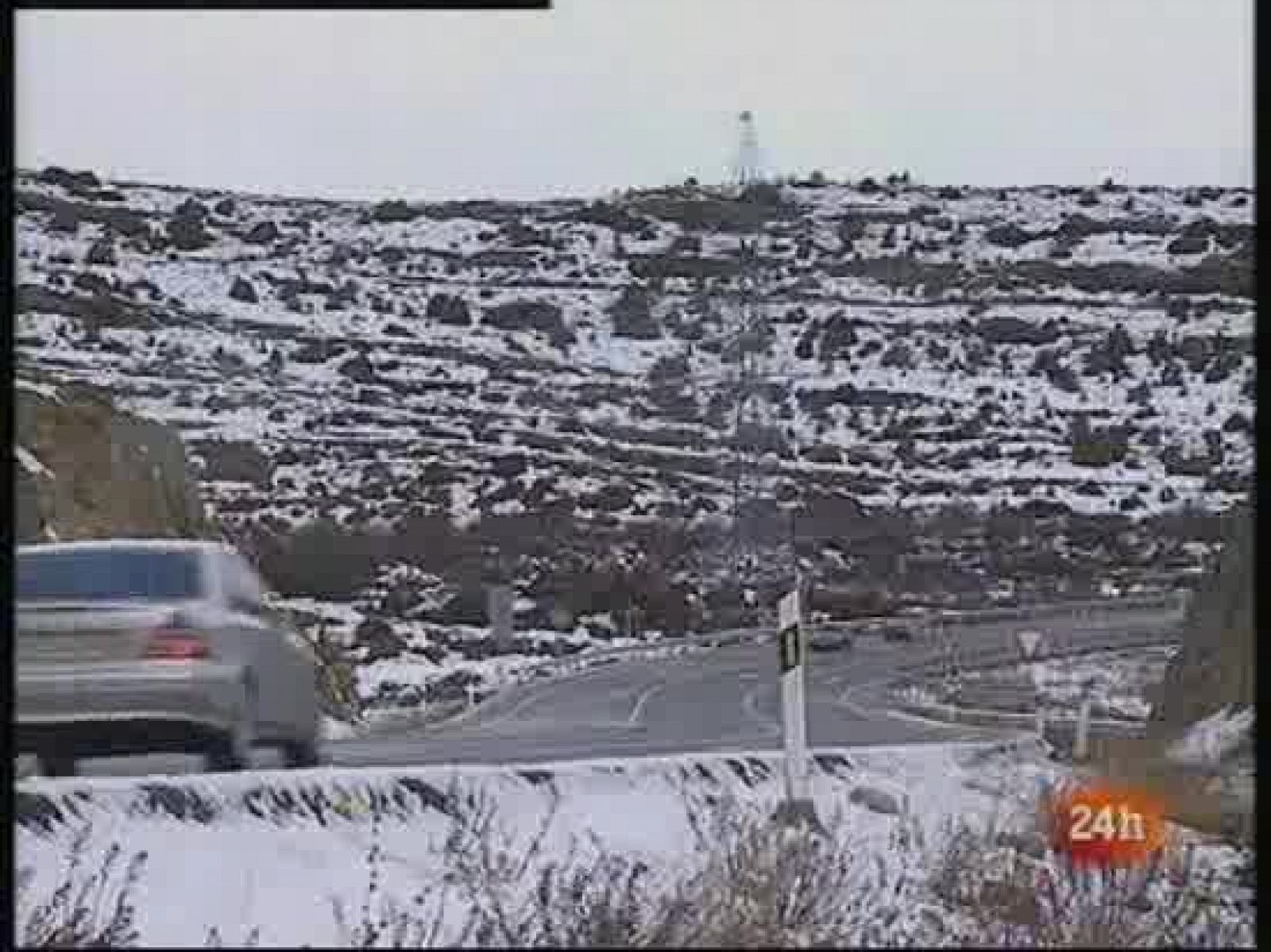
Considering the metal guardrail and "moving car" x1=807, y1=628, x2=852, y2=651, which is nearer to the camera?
the metal guardrail

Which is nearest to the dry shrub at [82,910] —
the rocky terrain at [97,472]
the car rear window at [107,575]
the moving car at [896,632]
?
the car rear window at [107,575]

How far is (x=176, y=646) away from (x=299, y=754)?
69.7 inches

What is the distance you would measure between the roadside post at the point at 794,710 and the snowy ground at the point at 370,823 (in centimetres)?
11

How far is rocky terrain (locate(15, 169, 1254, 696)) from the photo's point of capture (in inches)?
2115

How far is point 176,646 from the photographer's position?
38.5 feet

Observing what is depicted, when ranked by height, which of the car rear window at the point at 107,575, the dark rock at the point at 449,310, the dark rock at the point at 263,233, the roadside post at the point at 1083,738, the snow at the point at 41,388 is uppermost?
the dark rock at the point at 263,233

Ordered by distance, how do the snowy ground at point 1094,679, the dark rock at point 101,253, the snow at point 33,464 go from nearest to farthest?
the snowy ground at point 1094,679 → the snow at point 33,464 → the dark rock at point 101,253

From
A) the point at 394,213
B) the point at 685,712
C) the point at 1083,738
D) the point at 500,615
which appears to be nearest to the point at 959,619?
the point at 500,615

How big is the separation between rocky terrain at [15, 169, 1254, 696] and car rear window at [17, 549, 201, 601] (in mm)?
32348

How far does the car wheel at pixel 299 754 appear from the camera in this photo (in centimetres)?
1316

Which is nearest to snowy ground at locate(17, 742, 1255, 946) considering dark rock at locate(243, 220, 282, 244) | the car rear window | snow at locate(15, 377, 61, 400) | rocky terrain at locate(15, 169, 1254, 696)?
the car rear window

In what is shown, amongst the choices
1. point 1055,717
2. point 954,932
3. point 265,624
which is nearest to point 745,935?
point 954,932

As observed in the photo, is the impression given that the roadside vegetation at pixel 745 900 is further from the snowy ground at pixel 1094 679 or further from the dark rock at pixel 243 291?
the dark rock at pixel 243 291

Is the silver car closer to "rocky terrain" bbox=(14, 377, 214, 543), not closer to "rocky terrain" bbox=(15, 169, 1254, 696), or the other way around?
"rocky terrain" bbox=(14, 377, 214, 543)
